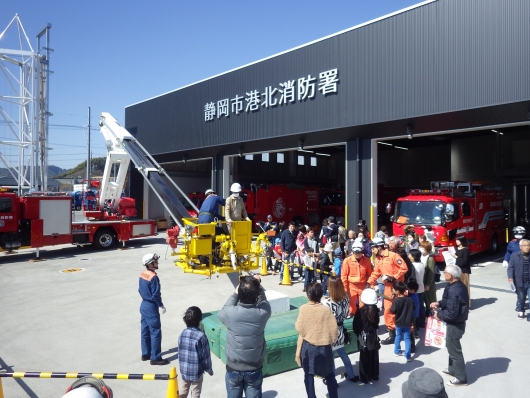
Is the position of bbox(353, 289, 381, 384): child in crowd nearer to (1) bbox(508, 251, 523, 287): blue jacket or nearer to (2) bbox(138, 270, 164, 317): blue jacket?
(2) bbox(138, 270, 164, 317): blue jacket

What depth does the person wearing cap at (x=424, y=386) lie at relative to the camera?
206 cm

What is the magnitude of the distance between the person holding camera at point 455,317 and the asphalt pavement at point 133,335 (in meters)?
0.25

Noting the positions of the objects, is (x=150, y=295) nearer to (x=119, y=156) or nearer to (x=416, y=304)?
(x=416, y=304)

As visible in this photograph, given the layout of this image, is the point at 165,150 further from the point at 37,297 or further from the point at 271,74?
the point at 37,297

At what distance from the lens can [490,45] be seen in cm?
1181

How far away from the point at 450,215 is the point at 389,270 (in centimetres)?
800

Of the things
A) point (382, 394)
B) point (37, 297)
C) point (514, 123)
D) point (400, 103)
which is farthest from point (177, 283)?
point (514, 123)

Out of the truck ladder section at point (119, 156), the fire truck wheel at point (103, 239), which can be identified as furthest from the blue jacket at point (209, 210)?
the fire truck wheel at point (103, 239)

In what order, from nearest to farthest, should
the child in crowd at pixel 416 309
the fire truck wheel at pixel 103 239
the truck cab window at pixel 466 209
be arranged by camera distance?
the child in crowd at pixel 416 309
the truck cab window at pixel 466 209
the fire truck wheel at pixel 103 239

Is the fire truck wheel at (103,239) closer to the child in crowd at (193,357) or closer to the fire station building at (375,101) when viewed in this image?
the fire station building at (375,101)

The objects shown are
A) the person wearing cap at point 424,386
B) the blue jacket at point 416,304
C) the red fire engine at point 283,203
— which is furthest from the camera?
the red fire engine at point 283,203

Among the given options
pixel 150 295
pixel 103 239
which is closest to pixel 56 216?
pixel 103 239

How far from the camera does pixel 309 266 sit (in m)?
10.9

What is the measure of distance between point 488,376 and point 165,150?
21.1 meters
